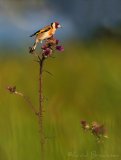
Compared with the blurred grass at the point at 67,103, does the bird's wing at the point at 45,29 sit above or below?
above

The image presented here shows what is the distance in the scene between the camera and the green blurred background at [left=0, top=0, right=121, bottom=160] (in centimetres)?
143

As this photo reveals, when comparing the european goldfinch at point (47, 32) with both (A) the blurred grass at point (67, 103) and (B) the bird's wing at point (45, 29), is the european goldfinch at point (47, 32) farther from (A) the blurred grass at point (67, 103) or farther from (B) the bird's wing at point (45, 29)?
(A) the blurred grass at point (67, 103)

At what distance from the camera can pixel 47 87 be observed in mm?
1523

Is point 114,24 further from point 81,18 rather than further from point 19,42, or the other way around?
point 19,42

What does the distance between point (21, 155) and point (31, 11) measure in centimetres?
46

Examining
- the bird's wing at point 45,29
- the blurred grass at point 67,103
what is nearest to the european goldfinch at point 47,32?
the bird's wing at point 45,29

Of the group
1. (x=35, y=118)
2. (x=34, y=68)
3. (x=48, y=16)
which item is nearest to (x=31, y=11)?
(x=48, y=16)

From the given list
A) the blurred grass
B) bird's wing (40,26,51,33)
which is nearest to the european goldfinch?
bird's wing (40,26,51,33)

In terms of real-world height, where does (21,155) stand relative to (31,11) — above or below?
below

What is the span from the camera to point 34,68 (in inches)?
60.6

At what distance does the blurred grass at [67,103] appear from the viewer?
1425 mm

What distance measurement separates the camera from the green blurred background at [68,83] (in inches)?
56.3

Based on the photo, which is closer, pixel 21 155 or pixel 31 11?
pixel 21 155

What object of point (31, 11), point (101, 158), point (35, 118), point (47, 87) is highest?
point (31, 11)
